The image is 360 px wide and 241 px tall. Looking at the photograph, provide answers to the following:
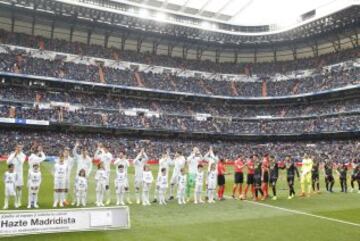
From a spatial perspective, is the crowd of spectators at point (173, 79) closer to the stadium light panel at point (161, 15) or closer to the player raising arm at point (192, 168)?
the stadium light panel at point (161, 15)

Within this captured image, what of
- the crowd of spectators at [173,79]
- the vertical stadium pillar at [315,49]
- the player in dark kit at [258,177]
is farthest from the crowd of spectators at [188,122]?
the player in dark kit at [258,177]

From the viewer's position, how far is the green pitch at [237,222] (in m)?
13.2

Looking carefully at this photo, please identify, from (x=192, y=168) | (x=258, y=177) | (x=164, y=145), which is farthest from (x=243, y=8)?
(x=192, y=168)

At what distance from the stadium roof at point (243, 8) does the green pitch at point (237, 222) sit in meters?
48.5

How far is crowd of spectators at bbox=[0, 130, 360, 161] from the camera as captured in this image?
Answer: 163ft

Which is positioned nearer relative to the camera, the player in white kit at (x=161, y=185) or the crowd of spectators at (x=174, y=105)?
the player in white kit at (x=161, y=185)

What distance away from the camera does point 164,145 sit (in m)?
59.7

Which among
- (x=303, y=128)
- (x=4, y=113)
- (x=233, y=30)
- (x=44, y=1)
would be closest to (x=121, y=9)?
(x=44, y=1)

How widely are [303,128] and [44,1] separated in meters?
43.5

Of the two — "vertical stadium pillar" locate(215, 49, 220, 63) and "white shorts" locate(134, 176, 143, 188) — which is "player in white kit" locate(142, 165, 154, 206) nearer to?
"white shorts" locate(134, 176, 143, 188)

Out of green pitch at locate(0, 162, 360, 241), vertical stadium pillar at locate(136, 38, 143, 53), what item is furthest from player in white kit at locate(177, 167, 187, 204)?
vertical stadium pillar at locate(136, 38, 143, 53)

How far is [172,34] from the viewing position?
227 ft

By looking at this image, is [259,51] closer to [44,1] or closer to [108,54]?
[108,54]

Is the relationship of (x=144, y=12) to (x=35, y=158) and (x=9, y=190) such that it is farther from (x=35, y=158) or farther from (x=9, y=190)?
(x=9, y=190)
